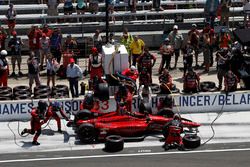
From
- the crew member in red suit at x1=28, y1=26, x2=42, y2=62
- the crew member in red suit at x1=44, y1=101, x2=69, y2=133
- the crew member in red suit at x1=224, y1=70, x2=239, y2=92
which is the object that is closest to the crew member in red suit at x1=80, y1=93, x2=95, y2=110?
the crew member in red suit at x1=44, y1=101, x2=69, y2=133

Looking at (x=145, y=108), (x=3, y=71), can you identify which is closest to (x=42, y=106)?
(x=145, y=108)

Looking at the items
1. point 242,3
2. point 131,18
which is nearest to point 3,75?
point 131,18

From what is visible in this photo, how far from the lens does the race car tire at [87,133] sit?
18.5 metres

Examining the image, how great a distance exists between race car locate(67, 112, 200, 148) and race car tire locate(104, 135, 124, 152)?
1.68ft

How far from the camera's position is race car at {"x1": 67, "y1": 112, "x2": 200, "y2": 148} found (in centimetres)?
1864

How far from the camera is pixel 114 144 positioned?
1797 centimetres

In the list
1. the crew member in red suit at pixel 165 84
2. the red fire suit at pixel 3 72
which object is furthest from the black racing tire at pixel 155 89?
the red fire suit at pixel 3 72

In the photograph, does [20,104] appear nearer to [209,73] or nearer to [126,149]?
[126,149]

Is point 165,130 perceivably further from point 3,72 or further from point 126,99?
point 3,72

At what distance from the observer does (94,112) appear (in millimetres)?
19750

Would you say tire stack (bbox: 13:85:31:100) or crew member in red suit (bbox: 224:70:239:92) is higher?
crew member in red suit (bbox: 224:70:239:92)

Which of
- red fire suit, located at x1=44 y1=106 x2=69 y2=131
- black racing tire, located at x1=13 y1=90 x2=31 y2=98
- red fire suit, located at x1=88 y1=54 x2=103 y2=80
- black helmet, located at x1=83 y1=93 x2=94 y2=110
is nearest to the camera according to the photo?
Result: red fire suit, located at x1=44 y1=106 x2=69 y2=131

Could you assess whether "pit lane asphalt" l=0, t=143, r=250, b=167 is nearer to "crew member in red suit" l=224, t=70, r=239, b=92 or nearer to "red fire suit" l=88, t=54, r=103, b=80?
"crew member in red suit" l=224, t=70, r=239, b=92

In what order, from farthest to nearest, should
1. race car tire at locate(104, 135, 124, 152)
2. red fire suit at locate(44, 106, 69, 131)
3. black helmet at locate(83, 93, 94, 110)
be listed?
black helmet at locate(83, 93, 94, 110) < red fire suit at locate(44, 106, 69, 131) < race car tire at locate(104, 135, 124, 152)
